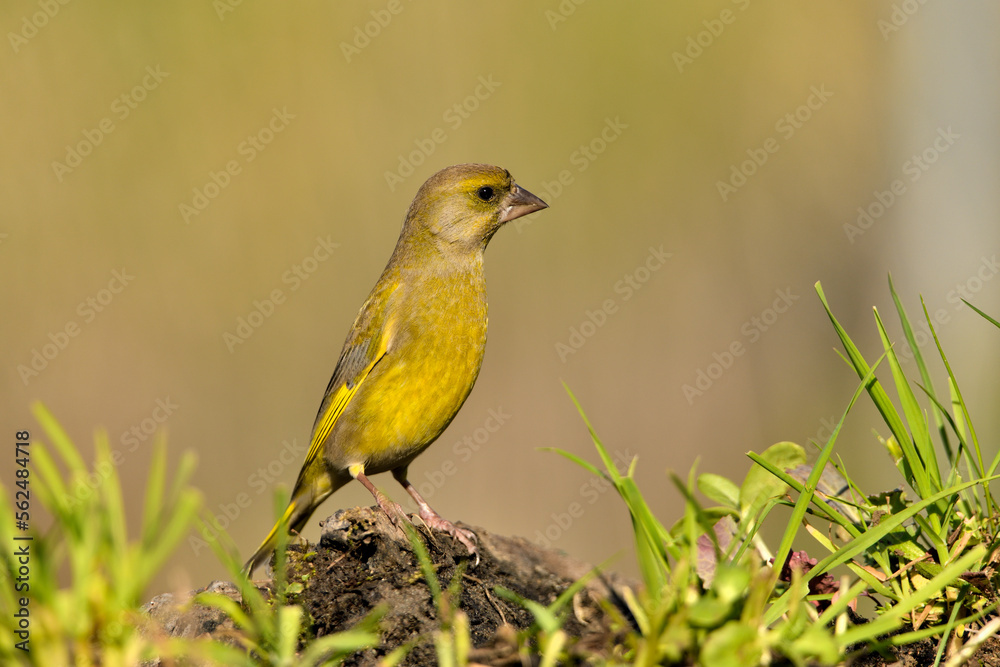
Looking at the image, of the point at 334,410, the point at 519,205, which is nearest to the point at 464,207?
the point at 519,205

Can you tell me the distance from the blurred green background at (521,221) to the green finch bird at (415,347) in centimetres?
224

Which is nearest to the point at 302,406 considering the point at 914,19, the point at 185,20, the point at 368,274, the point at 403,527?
the point at 368,274

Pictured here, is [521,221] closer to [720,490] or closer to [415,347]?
[415,347]

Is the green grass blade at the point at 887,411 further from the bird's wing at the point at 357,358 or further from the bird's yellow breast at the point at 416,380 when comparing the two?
the bird's wing at the point at 357,358

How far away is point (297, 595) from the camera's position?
2.24m

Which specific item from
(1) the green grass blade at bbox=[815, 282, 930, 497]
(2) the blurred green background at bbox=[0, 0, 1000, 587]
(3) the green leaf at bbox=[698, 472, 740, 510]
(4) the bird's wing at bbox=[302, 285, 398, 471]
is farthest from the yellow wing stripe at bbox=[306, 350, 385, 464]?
(1) the green grass blade at bbox=[815, 282, 930, 497]

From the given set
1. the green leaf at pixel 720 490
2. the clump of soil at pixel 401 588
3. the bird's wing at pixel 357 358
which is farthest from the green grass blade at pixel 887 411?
the bird's wing at pixel 357 358

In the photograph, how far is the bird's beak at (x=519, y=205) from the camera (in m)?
4.99

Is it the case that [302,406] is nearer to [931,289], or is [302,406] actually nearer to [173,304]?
[173,304]

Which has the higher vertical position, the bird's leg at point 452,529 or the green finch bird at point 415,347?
the green finch bird at point 415,347

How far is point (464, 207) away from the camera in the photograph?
494cm

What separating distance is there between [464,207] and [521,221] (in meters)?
2.46

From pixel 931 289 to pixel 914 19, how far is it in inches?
102

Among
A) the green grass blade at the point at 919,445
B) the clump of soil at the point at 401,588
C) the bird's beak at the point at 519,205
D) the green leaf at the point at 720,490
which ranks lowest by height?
the green grass blade at the point at 919,445
